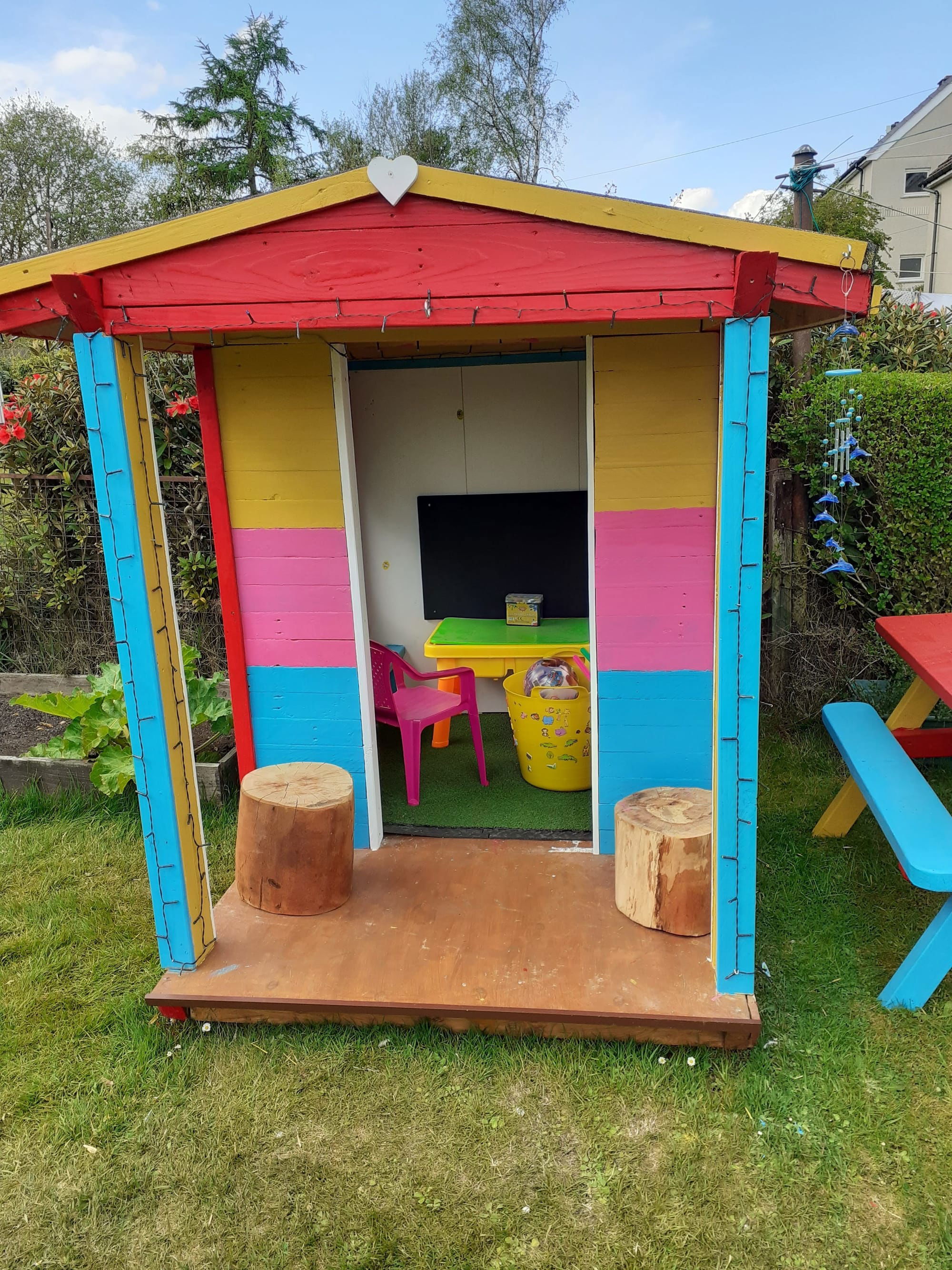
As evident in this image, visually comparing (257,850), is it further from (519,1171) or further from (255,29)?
(255,29)

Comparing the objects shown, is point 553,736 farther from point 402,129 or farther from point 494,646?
point 402,129

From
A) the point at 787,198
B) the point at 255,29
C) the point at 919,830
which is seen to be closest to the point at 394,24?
the point at 255,29

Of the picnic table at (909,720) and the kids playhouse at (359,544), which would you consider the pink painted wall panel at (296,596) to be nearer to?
the kids playhouse at (359,544)

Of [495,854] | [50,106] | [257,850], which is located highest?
[50,106]

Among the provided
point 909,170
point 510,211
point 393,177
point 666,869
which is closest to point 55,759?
point 666,869

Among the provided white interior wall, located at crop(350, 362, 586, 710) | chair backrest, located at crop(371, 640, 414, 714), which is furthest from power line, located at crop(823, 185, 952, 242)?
chair backrest, located at crop(371, 640, 414, 714)

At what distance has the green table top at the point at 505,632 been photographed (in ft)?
15.2

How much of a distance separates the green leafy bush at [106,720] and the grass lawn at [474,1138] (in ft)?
4.26

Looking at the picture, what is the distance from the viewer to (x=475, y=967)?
2871 mm

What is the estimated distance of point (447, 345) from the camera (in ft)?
15.1

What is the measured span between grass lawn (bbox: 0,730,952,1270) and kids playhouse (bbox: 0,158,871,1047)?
0.18m

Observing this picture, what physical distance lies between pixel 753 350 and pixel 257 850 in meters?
2.50

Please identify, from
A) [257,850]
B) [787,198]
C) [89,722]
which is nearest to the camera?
[257,850]

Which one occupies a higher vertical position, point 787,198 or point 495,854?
point 787,198
